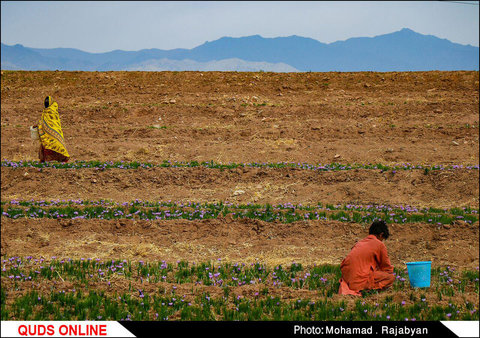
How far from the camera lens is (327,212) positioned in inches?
420

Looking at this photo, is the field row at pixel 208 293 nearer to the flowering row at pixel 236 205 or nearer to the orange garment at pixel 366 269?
the orange garment at pixel 366 269

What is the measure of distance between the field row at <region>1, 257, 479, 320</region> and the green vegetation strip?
7.35ft

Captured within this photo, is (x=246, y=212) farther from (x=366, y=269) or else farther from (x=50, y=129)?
(x=50, y=129)

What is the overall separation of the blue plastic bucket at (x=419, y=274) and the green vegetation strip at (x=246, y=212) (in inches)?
123

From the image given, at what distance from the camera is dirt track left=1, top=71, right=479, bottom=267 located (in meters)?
9.42

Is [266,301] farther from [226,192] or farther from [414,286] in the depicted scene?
[226,192]

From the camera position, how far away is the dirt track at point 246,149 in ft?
30.9

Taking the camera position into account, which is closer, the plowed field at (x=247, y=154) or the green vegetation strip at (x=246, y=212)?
the plowed field at (x=247, y=154)

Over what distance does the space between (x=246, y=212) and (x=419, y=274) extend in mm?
4572

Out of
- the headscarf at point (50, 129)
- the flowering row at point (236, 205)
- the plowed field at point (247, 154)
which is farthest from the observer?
the headscarf at point (50, 129)

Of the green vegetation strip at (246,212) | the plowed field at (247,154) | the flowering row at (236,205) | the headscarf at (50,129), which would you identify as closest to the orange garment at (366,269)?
the plowed field at (247,154)

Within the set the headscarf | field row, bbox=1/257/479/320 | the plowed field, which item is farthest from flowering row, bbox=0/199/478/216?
field row, bbox=1/257/479/320

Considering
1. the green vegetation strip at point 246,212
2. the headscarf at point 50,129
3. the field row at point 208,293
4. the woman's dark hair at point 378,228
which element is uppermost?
the headscarf at point 50,129

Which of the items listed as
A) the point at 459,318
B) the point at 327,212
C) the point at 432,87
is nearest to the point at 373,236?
the point at 459,318
